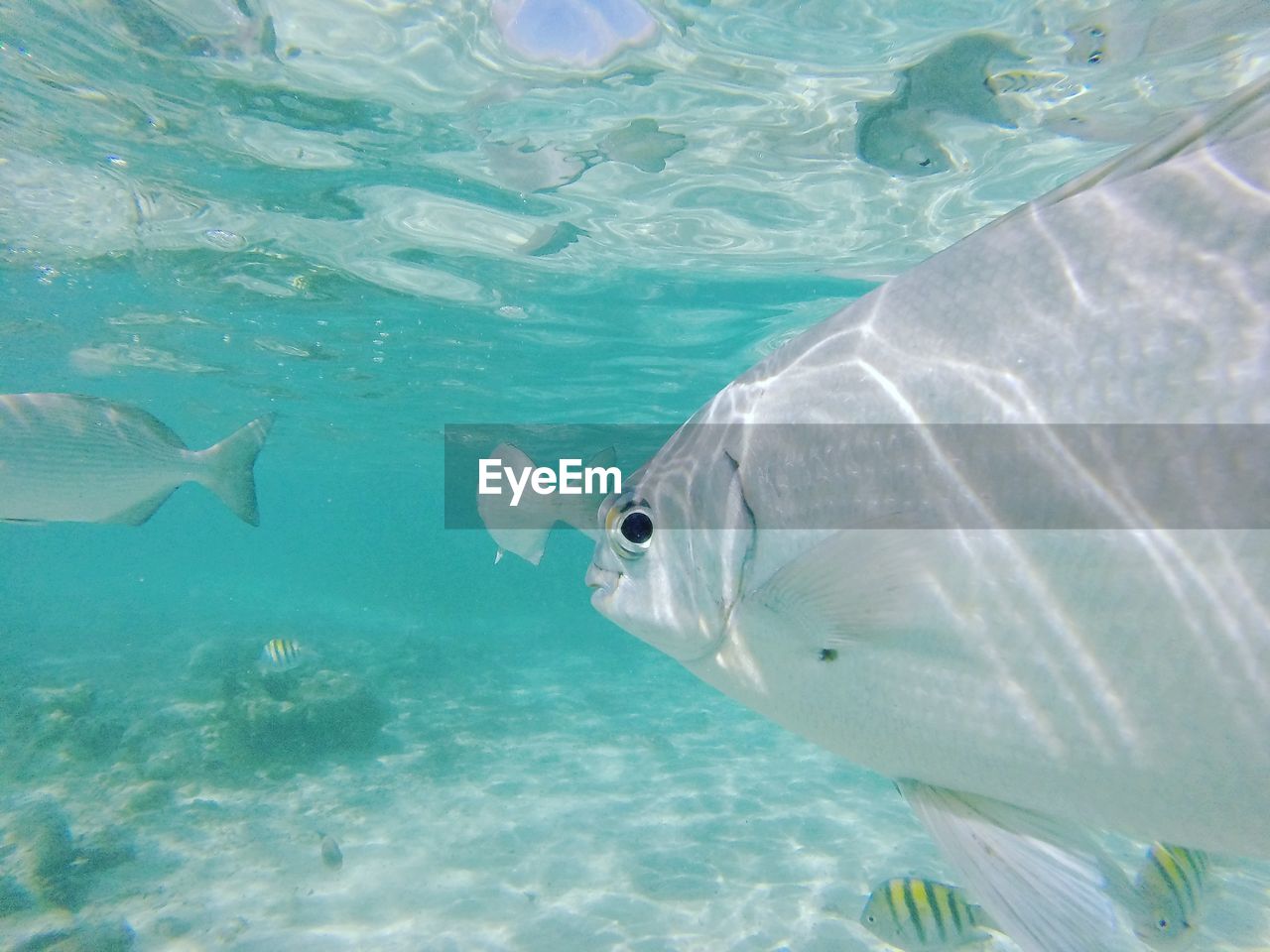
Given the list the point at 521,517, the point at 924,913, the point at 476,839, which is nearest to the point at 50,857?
the point at 476,839

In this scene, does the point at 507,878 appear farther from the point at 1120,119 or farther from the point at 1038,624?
the point at 1120,119

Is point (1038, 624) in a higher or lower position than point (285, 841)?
higher

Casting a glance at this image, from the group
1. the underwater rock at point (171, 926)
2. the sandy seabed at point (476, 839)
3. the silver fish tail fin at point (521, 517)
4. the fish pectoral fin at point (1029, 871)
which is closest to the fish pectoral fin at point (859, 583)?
the fish pectoral fin at point (1029, 871)

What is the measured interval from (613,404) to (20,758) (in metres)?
17.5

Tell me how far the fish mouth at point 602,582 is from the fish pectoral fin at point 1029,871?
79 cm

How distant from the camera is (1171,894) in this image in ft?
13.0

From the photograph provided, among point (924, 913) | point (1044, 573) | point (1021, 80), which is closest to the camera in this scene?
point (1044, 573)

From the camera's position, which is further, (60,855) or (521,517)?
(60,855)

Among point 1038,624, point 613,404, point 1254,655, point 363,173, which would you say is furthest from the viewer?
point 613,404

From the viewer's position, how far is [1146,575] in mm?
1139

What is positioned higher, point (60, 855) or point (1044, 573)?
point (1044, 573)

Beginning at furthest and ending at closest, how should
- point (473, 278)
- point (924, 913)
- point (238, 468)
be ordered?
point (473, 278), point (238, 468), point (924, 913)

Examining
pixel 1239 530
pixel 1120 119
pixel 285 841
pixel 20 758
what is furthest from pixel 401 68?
pixel 20 758

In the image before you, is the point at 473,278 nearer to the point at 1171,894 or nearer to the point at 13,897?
the point at 13,897
